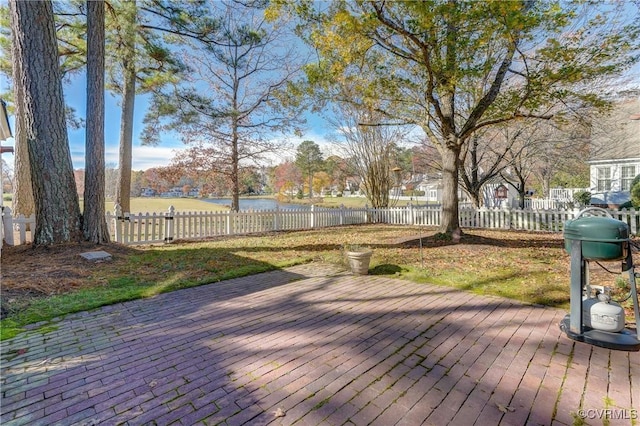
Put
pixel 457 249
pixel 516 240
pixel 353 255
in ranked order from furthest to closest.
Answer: pixel 516 240, pixel 457 249, pixel 353 255

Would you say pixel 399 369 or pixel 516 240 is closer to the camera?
pixel 399 369

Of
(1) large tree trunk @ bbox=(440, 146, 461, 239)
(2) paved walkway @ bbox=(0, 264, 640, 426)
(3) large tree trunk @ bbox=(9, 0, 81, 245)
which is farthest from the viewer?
(1) large tree trunk @ bbox=(440, 146, 461, 239)

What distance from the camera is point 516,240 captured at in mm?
8766

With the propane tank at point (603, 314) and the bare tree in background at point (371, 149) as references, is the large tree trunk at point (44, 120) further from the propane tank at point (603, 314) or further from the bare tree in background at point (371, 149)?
the bare tree in background at point (371, 149)

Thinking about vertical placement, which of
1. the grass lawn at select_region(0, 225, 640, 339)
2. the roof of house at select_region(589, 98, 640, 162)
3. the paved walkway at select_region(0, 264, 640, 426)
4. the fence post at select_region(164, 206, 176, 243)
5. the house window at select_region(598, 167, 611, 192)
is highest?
the roof of house at select_region(589, 98, 640, 162)

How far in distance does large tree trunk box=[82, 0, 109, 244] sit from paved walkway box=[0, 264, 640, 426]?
4108 millimetres

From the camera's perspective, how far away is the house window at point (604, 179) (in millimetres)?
16916

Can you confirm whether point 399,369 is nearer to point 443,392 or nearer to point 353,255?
point 443,392

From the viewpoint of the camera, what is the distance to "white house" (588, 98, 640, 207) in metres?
15.7

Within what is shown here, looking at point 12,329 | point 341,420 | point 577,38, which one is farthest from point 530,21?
point 12,329

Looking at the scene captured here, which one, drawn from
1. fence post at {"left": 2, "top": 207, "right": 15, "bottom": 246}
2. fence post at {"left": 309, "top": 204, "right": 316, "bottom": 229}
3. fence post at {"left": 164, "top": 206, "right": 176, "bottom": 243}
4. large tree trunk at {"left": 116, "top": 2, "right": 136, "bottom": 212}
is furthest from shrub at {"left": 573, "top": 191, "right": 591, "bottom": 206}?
fence post at {"left": 2, "top": 207, "right": 15, "bottom": 246}

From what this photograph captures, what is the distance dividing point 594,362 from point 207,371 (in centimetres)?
306

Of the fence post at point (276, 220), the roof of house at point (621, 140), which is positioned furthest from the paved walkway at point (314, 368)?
the roof of house at point (621, 140)

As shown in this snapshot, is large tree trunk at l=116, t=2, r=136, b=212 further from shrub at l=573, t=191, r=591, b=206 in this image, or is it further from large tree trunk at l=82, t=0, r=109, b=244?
shrub at l=573, t=191, r=591, b=206
